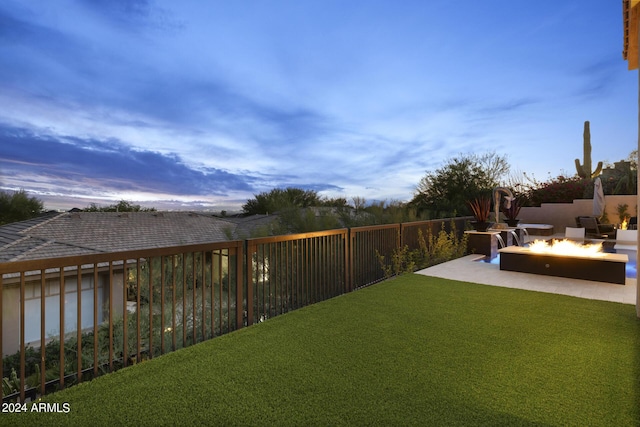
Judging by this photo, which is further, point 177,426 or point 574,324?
point 574,324

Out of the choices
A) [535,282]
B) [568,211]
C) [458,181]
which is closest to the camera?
[535,282]

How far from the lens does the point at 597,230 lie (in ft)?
28.6

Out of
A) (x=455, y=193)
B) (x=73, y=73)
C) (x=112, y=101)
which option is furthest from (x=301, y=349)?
(x=112, y=101)

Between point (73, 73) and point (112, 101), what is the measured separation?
175 centimetres

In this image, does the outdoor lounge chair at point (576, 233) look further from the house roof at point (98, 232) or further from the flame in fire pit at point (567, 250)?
the house roof at point (98, 232)

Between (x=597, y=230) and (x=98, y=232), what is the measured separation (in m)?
22.8

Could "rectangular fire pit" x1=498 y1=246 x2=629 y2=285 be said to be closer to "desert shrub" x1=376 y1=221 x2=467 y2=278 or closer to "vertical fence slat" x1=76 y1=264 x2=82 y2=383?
"desert shrub" x1=376 y1=221 x2=467 y2=278

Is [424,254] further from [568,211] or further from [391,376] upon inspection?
[568,211]

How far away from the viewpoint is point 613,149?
16.5 meters

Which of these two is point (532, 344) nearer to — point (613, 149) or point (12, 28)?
point (12, 28)

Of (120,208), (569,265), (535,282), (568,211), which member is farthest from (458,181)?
(120,208)

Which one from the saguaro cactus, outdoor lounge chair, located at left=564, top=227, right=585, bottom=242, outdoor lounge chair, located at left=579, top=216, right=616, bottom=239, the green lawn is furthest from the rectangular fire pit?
the saguaro cactus

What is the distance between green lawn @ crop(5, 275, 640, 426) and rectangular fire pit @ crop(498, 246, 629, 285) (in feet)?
5.66

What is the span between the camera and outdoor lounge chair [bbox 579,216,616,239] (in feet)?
28.7
